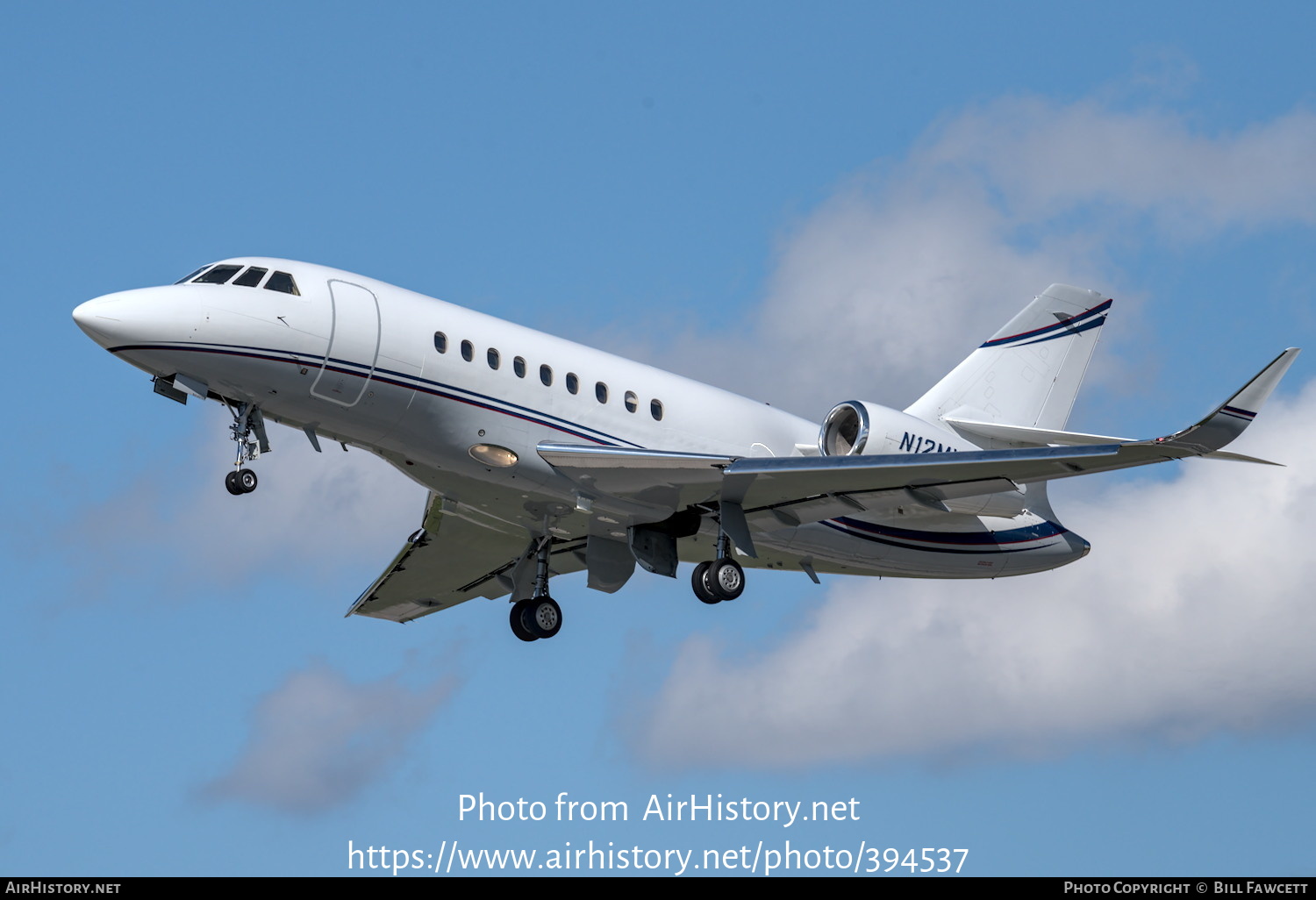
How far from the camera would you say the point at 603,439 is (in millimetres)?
25422

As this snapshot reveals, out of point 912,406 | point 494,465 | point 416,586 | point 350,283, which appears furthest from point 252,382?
point 912,406

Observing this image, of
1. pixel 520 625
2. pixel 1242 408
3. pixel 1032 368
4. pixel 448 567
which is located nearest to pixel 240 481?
pixel 520 625

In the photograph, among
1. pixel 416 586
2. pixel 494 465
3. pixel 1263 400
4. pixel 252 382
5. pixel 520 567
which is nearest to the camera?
pixel 1263 400

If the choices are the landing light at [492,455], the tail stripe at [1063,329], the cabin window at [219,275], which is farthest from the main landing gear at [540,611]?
the tail stripe at [1063,329]

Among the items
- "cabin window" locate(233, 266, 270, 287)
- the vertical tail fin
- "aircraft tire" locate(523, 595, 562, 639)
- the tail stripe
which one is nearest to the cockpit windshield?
"cabin window" locate(233, 266, 270, 287)

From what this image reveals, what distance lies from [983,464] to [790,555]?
566 cm

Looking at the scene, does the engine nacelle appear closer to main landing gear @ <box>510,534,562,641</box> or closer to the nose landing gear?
main landing gear @ <box>510,534,562,641</box>

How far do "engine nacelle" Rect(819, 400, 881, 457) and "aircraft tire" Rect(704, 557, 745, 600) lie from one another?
2562mm

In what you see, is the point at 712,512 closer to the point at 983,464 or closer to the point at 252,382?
the point at 983,464

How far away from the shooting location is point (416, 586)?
31453mm

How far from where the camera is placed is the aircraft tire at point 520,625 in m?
28.3

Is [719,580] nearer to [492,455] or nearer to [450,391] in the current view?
[492,455]

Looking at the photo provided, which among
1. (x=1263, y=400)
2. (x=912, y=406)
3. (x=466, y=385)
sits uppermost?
(x=912, y=406)

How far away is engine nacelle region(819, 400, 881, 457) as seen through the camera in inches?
1065
